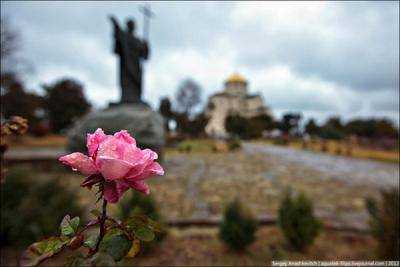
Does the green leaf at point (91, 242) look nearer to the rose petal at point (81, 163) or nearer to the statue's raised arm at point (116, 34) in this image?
the rose petal at point (81, 163)

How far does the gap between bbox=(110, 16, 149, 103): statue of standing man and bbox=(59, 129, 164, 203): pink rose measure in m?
9.15

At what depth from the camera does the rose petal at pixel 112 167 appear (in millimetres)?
852

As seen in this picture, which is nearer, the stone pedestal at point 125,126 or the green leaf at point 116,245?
the green leaf at point 116,245

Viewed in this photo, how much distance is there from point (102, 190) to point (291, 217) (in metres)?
3.17

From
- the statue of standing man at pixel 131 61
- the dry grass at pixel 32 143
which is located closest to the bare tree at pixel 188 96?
the dry grass at pixel 32 143

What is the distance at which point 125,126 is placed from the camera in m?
8.38

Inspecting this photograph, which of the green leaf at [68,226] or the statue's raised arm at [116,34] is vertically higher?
the statue's raised arm at [116,34]

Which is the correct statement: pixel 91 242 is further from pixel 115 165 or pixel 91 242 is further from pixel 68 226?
pixel 115 165

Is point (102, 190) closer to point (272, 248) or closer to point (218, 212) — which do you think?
point (272, 248)

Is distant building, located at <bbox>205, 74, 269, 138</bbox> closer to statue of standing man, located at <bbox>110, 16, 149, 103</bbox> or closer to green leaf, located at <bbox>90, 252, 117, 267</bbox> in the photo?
statue of standing man, located at <bbox>110, 16, 149, 103</bbox>

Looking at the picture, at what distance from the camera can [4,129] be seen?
203 centimetres

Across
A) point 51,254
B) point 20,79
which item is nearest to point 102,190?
point 51,254

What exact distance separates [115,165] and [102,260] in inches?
10.0

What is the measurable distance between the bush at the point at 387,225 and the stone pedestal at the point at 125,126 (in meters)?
5.76
